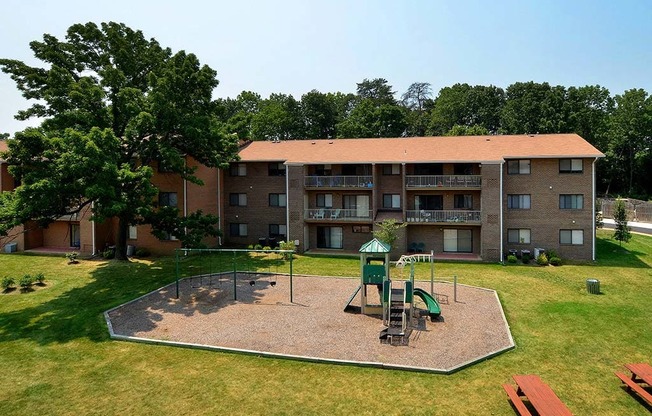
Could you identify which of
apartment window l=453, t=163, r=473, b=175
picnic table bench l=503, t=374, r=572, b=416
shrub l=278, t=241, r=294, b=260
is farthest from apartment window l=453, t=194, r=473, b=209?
picnic table bench l=503, t=374, r=572, b=416

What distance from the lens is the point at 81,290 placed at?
920 inches

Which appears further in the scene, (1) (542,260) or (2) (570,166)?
(2) (570,166)

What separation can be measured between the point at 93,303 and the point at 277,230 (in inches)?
663

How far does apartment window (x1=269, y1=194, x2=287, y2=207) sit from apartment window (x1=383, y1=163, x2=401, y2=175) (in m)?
8.85

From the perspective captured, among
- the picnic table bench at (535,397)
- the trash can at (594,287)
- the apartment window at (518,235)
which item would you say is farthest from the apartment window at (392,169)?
the picnic table bench at (535,397)

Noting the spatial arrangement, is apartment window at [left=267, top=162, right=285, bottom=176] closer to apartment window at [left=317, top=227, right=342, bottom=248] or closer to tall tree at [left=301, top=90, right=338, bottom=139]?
apartment window at [left=317, top=227, right=342, bottom=248]

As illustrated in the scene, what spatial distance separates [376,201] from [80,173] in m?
20.5

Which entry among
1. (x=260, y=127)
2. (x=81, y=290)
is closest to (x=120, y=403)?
(x=81, y=290)

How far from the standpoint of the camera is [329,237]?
34656 mm

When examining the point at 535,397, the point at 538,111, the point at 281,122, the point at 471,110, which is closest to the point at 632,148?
the point at 538,111

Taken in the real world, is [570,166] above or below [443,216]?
above

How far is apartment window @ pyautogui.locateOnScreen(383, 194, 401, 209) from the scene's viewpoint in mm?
33531

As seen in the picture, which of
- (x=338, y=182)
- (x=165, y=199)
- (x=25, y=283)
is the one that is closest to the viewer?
(x=25, y=283)

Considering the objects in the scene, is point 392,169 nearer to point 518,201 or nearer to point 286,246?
point 518,201
